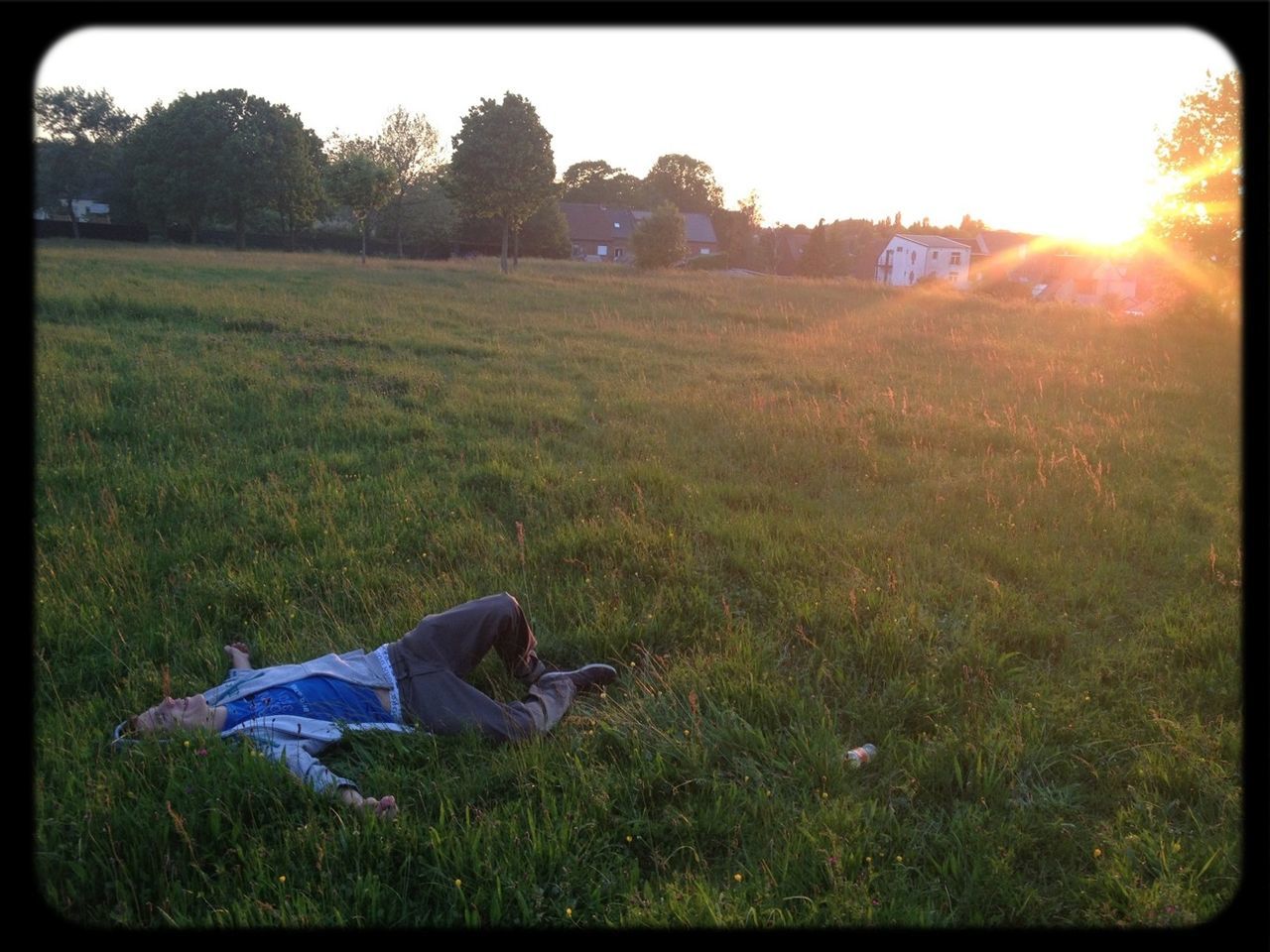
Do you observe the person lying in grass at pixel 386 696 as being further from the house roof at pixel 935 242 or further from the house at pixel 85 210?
the house roof at pixel 935 242

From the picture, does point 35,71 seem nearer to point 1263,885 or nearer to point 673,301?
point 1263,885

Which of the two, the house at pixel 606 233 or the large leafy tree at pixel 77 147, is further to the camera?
the house at pixel 606 233

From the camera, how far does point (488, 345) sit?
45.8 feet

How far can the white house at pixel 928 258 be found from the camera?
64.0 metres

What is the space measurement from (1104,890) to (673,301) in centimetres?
2131

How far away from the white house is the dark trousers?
205 feet

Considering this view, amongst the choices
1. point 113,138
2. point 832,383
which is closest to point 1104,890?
point 832,383

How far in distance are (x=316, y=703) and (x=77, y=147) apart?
202 feet

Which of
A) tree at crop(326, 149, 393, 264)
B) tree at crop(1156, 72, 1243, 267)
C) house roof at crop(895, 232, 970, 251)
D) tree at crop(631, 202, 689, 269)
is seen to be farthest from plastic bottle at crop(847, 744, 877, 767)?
house roof at crop(895, 232, 970, 251)

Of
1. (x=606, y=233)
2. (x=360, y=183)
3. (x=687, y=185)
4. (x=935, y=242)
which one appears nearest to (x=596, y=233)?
(x=606, y=233)

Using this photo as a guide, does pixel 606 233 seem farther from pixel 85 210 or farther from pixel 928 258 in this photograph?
pixel 85 210

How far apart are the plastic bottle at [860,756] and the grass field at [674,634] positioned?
4 cm

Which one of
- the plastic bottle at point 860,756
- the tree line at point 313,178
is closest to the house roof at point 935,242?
the tree line at point 313,178

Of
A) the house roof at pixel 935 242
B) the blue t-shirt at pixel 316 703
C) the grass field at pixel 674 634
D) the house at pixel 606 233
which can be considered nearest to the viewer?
the grass field at pixel 674 634
